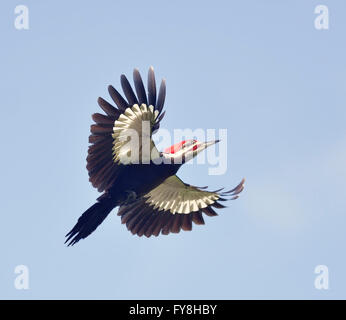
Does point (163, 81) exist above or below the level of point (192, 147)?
above

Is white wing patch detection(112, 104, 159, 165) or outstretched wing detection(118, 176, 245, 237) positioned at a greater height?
white wing patch detection(112, 104, 159, 165)

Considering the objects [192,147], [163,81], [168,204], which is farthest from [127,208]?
[163,81]

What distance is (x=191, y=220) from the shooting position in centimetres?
1853

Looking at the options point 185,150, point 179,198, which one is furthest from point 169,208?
point 185,150

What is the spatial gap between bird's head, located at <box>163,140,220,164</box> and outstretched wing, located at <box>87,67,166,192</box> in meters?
0.56

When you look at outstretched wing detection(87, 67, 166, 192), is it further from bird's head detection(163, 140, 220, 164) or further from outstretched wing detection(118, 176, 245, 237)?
outstretched wing detection(118, 176, 245, 237)

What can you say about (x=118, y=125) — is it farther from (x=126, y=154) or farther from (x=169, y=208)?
(x=169, y=208)

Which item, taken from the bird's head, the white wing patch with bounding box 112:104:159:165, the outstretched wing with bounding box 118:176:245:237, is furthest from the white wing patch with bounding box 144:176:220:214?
the white wing patch with bounding box 112:104:159:165

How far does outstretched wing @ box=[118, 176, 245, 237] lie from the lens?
18.2m

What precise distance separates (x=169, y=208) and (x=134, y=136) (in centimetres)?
256
